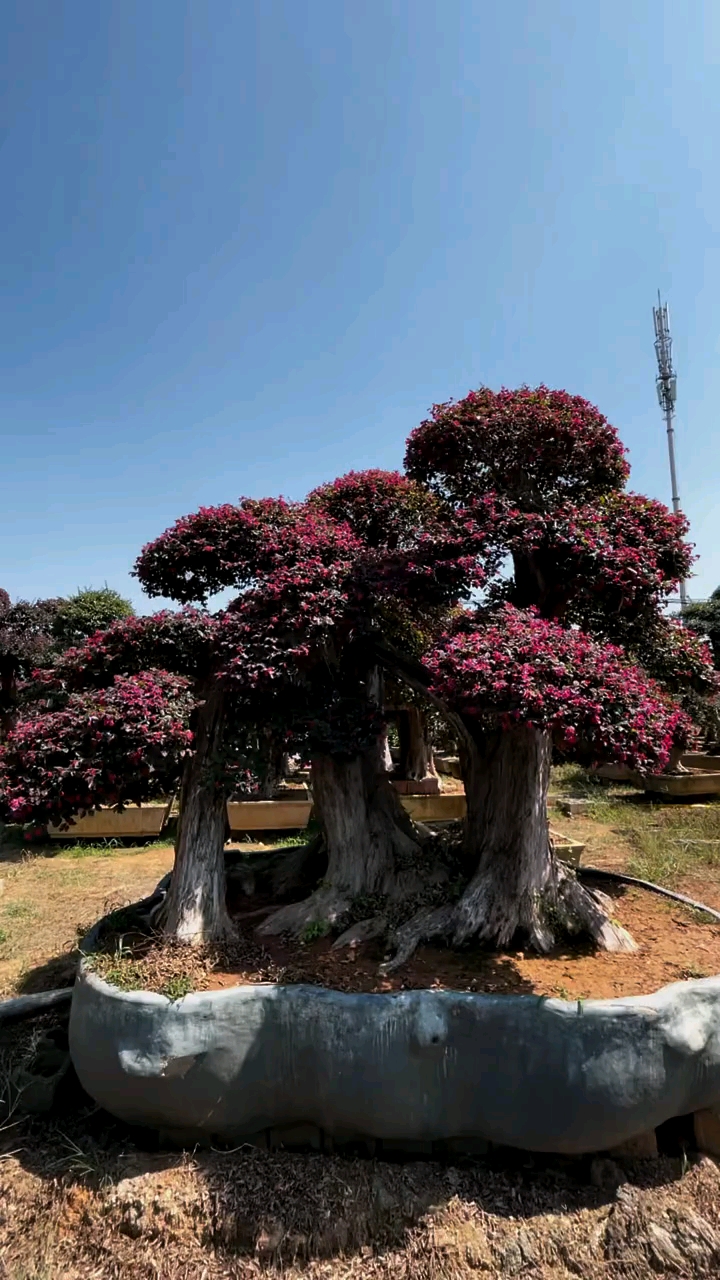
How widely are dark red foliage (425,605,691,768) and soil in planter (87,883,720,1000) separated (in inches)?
60.3

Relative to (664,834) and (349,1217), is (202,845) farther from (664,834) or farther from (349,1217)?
(664,834)

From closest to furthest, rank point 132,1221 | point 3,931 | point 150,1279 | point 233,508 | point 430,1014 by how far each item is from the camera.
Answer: point 150,1279 < point 132,1221 < point 430,1014 < point 233,508 < point 3,931

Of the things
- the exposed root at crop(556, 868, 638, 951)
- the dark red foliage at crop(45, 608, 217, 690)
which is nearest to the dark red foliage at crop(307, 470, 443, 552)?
the dark red foliage at crop(45, 608, 217, 690)

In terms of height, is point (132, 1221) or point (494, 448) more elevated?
point (494, 448)

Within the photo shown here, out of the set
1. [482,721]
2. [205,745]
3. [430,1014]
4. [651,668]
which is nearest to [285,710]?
[205,745]

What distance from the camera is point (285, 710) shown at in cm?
508

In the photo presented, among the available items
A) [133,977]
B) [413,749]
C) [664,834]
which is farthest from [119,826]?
[664,834]

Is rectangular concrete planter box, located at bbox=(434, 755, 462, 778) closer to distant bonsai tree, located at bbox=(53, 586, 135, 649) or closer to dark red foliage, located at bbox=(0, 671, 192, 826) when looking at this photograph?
distant bonsai tree, located at bbox=(53, 586, 135, 649)

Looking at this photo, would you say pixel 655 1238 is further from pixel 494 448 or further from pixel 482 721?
pixel 494 448

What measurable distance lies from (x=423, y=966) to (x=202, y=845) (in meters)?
1.89

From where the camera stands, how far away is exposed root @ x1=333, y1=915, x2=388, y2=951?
4906 millimetres

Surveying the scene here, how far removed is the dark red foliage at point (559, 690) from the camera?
3.51 meters

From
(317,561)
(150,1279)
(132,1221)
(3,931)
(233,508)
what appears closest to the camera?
(150,1279)

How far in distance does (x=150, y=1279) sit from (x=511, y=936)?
9.31ft
